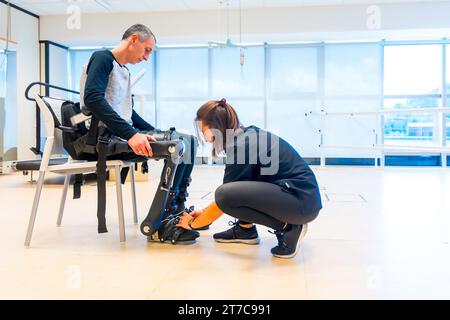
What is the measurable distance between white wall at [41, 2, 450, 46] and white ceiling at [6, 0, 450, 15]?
104mm

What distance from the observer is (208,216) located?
1693 mm

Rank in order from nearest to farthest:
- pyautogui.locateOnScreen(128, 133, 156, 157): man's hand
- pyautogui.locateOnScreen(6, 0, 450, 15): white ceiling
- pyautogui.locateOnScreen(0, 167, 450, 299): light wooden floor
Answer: pyautogui.locateOnScreen(0, 167, 450, 299): light wooden floor < pyautogui.locateOnScreen(128, 133, 156, 157): man's hand < pyautogui.locateOnScreen(6, 0, 450, 15): white ceiling

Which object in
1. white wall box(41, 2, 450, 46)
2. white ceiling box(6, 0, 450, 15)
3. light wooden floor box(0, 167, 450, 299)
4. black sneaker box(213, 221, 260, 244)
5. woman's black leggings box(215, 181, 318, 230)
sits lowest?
light wooden floor box(0, 167, 450, 299)

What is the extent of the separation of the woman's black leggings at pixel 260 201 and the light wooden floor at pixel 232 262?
19 centimetres

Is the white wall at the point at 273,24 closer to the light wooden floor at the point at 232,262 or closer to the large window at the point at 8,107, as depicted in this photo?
the large window at the point at 8,107

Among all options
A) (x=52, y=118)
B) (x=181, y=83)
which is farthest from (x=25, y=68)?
(x=52, y=118)

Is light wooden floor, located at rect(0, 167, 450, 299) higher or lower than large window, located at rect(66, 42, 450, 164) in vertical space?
lower

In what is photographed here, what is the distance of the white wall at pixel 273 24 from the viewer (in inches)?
231

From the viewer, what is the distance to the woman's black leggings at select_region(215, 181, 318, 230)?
5.16ft

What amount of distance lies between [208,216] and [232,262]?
230 millimetres

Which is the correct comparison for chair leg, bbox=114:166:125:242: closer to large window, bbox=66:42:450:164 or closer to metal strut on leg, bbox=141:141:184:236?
metal strut on leg, bbox=141:141:184:236

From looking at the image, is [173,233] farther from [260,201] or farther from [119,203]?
[260,201]

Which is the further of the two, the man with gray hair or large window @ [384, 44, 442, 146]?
large window @ [384, 44, 442, 146]

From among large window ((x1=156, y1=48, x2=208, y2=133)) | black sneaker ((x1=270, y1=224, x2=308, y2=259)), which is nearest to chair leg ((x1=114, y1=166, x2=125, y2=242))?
black sneaker ((x1=270, y1=224, x2=308, y2=259))
